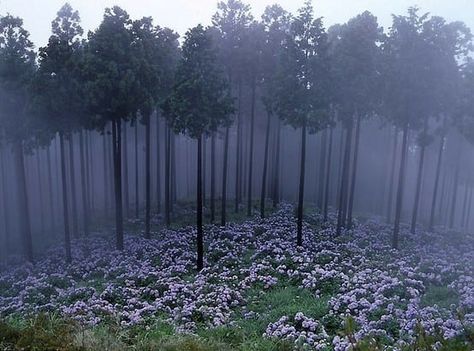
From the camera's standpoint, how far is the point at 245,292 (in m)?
18.4

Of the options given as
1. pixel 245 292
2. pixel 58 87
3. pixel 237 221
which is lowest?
pixel 237 221

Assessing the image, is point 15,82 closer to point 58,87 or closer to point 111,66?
point 58,87

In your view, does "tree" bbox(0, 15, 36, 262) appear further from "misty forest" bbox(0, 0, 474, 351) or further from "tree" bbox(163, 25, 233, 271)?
"tree" bbox(163, 25, 233, 271)

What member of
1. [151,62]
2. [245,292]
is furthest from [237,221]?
[245,292]

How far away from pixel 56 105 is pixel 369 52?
17.6 m

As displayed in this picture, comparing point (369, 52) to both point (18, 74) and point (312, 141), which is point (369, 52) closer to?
point (18, 74)

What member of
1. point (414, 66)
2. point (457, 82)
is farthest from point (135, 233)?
point (457, 82)

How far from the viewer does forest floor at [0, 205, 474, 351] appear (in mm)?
10547

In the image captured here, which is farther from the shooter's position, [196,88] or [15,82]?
[15,82]

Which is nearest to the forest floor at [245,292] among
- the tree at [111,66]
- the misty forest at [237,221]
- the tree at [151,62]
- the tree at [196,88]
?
the misty forest at [237,221]

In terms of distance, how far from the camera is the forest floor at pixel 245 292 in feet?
34.6

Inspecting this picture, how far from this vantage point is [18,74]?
24656 mm

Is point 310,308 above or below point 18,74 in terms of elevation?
below

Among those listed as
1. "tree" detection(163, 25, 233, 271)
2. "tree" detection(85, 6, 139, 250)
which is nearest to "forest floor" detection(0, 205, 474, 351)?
"tree" detection(163, 25, 233, 271)
